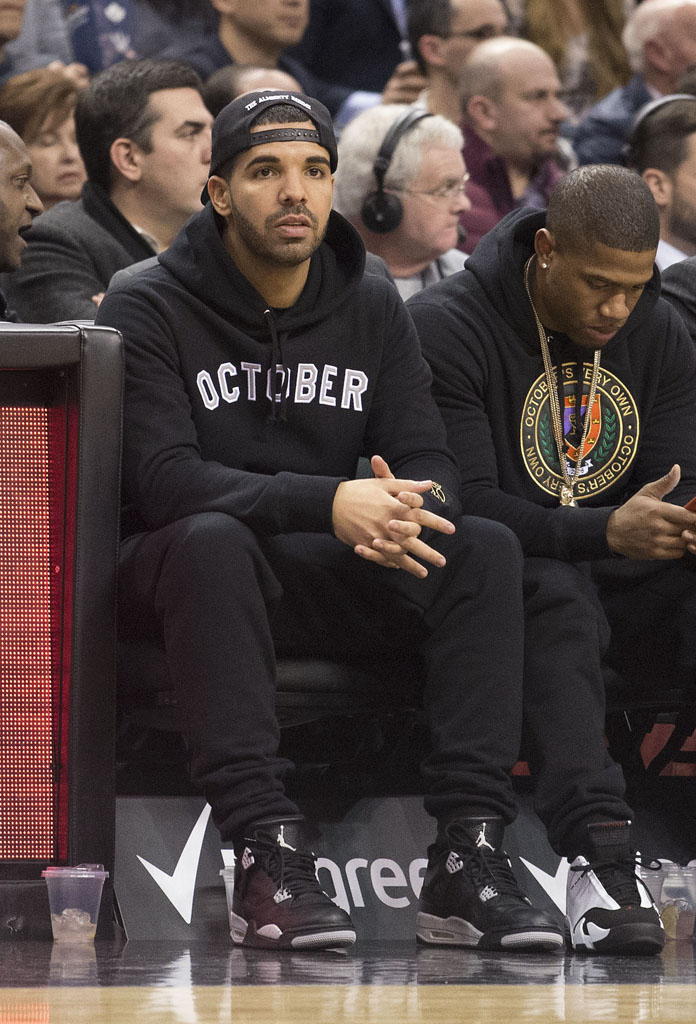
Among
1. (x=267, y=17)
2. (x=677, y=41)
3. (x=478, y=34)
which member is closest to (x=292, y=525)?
(x=267, y=17)

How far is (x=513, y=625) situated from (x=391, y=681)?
10.2 inches

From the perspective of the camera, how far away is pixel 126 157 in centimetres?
421

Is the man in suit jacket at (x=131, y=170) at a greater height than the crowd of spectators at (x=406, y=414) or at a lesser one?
greater

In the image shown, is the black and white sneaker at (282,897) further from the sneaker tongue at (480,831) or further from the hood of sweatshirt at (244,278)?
the hood of sweatshirt at (244,278)

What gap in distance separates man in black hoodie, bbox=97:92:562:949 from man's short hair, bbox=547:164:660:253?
0.36 metres

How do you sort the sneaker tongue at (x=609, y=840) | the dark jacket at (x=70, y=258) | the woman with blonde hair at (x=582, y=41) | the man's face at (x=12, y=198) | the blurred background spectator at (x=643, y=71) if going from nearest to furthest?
the sneaker tongue at (x=609, y=840), the man's face at (x=12, y=198), the dark jacket at (x=70, y=258), the blurred background spectator at (x=643, y=71), the woman with blonde hair at (x=582, y=41)

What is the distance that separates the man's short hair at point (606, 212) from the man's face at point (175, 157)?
1.39 meters

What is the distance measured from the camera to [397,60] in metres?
6.39

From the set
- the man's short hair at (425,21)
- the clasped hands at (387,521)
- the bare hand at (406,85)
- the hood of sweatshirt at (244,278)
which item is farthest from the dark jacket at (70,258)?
the man's short hair at (425,21)

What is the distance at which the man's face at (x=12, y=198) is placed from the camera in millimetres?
3070

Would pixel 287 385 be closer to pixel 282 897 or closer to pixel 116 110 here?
pixel 282 897

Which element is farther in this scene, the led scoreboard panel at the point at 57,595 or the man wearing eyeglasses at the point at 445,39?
the man wearing eyeglasses at the point at 445,39

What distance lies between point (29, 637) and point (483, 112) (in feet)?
11.2

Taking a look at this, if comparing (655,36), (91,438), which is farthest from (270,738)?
(655,36)
